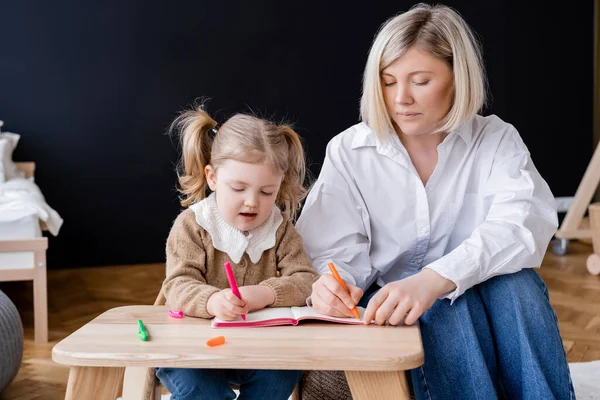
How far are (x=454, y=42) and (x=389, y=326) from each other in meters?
0.64

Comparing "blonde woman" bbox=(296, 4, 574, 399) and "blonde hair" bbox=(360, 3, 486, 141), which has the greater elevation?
"blonde hair" bbox=(360, 3, 486, 141)

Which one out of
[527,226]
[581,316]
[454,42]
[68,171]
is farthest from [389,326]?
[68,171]

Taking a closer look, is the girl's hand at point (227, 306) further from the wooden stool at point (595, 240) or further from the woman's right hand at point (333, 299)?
the wooden stool at point (595, 240)

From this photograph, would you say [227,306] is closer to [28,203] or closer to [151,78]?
[28,203]

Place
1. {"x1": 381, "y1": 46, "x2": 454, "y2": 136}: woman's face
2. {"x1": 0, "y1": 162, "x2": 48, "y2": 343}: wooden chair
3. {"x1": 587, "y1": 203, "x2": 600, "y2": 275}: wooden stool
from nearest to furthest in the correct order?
{"x1": 381, "y1": 46, "x2": 454, "y2": 136}: woman's face
{"x1": 0, "y1": 162, "x2": 48, "y2": 343}: wooden chair
{"x1": 587, "y1": 203, "x2": 600, "y2": 275}: wooden stool

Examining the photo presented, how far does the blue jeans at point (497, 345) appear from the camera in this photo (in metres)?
1.44

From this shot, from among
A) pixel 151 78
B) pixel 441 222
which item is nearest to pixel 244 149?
pixel 441 222

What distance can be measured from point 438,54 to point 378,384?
752 millimetres

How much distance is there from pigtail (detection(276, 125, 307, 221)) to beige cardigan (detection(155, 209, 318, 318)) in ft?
0.29

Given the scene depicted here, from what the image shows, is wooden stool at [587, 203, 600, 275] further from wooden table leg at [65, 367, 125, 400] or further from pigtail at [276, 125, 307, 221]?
wooden table leg at [65, 367, 125, 400]

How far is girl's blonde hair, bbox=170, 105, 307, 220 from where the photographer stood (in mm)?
1547

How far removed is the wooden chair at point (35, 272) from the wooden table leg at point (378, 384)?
2118 millimetres

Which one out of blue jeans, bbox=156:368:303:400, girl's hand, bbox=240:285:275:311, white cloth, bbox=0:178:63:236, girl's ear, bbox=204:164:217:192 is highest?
girl's ear, bbox=204:164:217:192

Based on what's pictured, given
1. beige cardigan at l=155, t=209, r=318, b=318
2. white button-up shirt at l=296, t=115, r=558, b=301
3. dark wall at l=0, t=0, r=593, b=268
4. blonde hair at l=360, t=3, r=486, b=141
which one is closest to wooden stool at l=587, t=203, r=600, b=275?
dark wall at l=0, t=0, r=593, b=268
